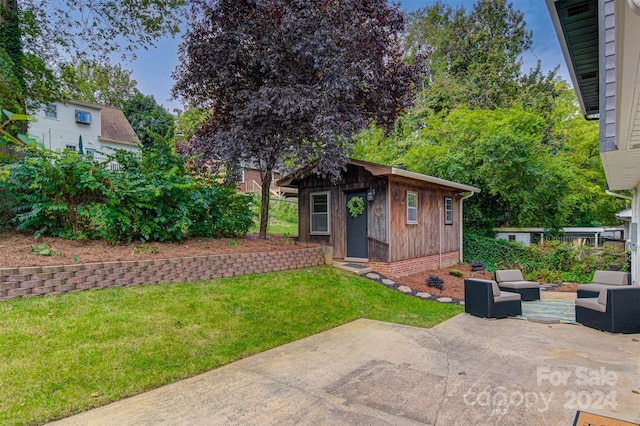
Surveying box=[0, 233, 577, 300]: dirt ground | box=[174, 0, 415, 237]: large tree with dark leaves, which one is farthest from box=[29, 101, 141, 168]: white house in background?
box=[0, 233, 577, 300]: dirt ground

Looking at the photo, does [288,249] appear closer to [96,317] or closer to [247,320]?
[247,320]

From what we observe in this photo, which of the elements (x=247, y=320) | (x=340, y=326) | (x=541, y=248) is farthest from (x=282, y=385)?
(x=541, y=248)

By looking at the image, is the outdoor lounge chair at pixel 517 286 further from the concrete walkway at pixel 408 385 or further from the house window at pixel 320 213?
the house window at pixel 320 213

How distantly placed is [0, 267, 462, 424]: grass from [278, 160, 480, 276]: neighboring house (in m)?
2.86

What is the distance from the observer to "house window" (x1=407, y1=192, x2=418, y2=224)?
10422mm

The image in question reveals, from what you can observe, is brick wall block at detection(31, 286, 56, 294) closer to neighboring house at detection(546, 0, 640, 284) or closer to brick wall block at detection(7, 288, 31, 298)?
brick wall block at detection(7, 288, 31, 298)

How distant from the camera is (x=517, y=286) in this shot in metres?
8.02

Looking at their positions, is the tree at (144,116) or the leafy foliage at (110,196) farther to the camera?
the tree at (144,116)

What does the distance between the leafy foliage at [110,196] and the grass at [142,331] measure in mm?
1520

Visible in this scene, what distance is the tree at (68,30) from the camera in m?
7.34

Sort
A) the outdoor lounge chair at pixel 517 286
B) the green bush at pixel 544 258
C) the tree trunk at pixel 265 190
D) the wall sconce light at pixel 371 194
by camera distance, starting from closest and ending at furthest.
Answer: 1. the outdoor lounge chair at pixel 517 286
2. the tree trunk at pixel 265 190
3. the wall sconce light at pixel 371 194
4. the green bush at pixel 544 258

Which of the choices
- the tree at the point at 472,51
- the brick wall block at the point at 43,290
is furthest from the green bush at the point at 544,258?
the brick wall block at the point at 43,290

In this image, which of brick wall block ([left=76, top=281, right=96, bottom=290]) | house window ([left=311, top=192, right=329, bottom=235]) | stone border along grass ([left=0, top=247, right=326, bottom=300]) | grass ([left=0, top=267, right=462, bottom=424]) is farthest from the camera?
house window ([left=311, top=192, right=329, bottom=235])

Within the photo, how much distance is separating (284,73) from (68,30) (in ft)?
17.1
